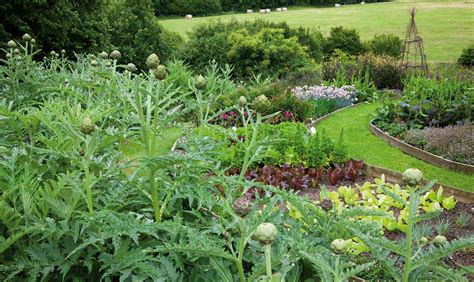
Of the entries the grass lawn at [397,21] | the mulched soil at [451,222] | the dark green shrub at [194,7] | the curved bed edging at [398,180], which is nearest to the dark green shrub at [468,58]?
the grass lawn at [397,21]

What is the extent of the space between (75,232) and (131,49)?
46.5 feet

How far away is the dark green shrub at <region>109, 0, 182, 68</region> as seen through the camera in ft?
52.1

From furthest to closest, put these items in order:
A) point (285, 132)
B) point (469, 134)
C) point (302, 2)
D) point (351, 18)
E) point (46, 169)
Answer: point (302, 2) → point (351, 18) → point (469, 134) → point (285, 132) → point (46, 169)

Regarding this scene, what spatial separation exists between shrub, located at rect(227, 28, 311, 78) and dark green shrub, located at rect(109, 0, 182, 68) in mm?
2239

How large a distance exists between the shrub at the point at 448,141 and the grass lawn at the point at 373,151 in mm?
250

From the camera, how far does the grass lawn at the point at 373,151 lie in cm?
653

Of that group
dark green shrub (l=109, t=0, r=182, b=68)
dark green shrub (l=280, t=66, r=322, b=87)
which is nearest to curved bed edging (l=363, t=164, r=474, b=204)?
dark green shrub (l=280, t=66, r=322, b=87)

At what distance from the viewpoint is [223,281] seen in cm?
196

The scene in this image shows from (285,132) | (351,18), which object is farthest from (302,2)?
(285,132)

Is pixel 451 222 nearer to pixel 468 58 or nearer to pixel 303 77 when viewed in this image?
pixel 303 77

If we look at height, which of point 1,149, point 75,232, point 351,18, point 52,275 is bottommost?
point 351,18

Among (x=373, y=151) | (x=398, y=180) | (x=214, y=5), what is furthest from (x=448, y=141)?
(x=214, y=5)

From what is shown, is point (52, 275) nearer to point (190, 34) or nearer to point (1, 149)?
point (1, 149)

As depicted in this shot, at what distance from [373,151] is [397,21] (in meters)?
31.0
